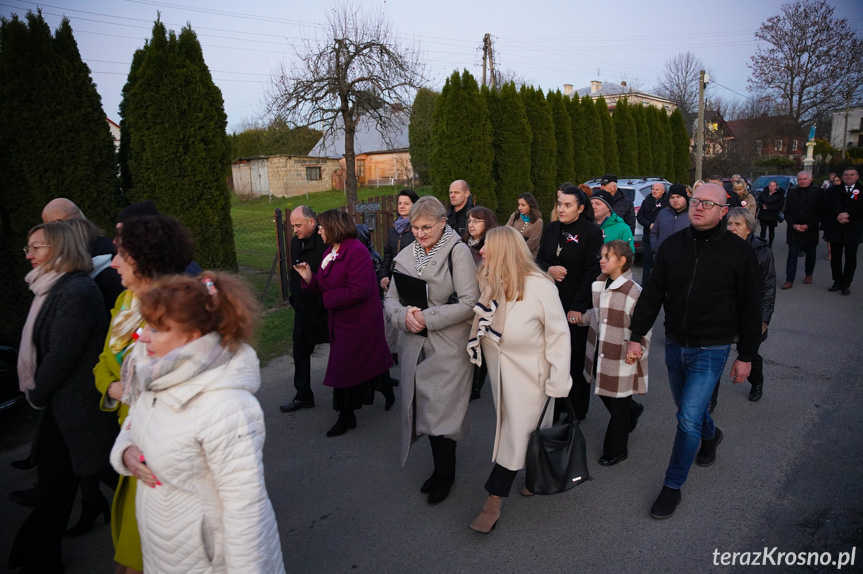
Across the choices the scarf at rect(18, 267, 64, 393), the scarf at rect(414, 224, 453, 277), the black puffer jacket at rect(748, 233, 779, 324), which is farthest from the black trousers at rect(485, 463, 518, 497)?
the black puffer jacket at rect(748, 233, 779, 324)

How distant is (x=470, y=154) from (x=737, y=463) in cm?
1041

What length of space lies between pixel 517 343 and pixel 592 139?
1696cm

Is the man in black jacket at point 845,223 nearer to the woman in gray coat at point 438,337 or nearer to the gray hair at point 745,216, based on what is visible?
the gray hair at point 745,216

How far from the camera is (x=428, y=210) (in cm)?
353

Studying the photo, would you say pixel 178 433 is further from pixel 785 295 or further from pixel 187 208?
pixel 785 295

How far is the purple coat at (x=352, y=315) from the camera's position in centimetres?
445

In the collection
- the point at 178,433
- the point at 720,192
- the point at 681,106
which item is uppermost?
the point at 681,106

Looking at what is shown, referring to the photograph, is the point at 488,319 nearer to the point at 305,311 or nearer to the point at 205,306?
the point at 205,306

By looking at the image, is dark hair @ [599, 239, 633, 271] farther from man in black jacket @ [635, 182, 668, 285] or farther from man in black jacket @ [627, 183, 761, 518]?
man in black jacket @ [635, 182, 668, 285]

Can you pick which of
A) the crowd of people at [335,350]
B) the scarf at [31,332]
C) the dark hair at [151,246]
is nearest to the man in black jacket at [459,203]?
the crowd of people at [335,350]

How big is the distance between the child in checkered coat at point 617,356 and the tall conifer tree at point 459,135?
9.00m

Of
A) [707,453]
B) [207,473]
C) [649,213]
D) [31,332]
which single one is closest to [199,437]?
[207,473]

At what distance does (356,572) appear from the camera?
121 inches

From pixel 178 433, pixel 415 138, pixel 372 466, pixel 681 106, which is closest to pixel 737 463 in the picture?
pixel 372 466
